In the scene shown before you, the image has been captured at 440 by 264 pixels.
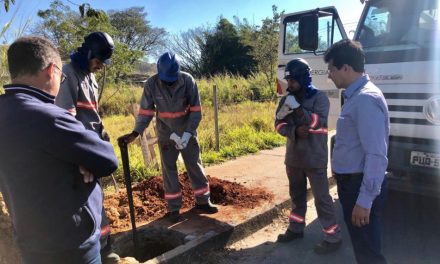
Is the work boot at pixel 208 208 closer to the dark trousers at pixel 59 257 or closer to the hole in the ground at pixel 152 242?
the hole in the ground at pixel 152 242

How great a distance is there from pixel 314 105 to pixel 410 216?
6.70ft

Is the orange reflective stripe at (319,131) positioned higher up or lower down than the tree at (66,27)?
lower down

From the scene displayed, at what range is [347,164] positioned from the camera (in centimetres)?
270

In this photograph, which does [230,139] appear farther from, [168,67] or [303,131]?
[303,131]

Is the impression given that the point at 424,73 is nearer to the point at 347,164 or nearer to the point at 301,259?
the point at 347,164

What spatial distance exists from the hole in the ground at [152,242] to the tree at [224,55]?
25631 millimetres

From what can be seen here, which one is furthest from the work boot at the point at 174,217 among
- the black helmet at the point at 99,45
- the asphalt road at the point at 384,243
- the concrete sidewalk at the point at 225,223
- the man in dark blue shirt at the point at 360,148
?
the man in dark blue shirt at the point at 360,148

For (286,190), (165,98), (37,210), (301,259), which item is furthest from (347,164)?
(286,190)

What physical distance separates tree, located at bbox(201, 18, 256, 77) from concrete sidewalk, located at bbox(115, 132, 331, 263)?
23906 millimetres

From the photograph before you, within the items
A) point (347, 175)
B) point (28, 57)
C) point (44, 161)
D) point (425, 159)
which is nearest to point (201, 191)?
point (347, 175)

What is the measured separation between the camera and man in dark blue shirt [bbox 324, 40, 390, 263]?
249 cm

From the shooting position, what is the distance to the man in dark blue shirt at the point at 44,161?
1.82 meters

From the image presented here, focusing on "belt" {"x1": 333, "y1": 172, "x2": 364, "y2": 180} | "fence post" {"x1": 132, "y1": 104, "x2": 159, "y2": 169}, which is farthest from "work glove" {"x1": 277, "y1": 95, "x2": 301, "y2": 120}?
"fence post" {"x1": 132, "y1": 104, "x2": 159, "y2": 169}

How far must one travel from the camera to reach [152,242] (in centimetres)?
432
